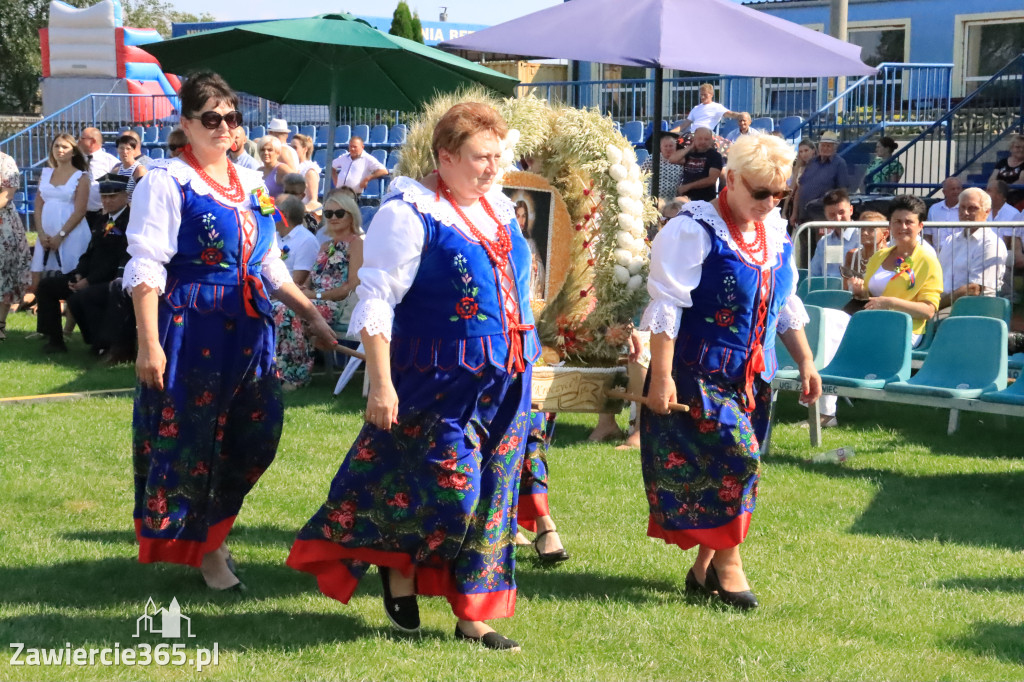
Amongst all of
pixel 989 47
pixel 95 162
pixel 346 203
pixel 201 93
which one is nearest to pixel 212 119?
pixel 201 93

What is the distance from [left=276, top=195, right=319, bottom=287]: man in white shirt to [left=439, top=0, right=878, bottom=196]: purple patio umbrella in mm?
2182

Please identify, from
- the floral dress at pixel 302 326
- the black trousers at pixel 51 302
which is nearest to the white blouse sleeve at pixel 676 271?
the floral dress at pixel 302 326

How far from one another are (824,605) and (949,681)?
0.75 metres

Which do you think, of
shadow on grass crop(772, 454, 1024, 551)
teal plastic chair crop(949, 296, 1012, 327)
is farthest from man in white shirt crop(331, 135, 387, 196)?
shadow on grass crop(772, 454, 1024, 551)

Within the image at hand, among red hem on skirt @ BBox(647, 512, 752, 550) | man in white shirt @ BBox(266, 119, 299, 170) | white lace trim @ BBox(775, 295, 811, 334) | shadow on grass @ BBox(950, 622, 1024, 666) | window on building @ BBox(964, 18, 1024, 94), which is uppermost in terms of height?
window on building @ BBox(964, 18, 1024, 94)

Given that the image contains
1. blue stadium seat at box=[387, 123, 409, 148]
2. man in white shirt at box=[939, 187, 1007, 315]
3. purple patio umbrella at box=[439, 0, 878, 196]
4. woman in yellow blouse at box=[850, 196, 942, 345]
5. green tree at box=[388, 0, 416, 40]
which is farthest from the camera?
green tree at box=[388, 0, 416, 40]

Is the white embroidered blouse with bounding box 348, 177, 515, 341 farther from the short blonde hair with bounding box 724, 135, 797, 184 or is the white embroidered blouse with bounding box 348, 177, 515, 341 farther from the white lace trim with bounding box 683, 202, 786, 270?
the short blonde hair with bounding box 724, 135, 797, 184

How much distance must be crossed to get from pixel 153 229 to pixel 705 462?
213 cm

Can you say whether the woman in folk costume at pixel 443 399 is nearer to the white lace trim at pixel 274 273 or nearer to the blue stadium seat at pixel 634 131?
the white lace trim at pixel 274 273

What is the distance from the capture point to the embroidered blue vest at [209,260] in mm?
4340

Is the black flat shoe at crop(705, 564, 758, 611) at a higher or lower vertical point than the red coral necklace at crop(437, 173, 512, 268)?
lower

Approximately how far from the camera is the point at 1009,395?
6.54 metres

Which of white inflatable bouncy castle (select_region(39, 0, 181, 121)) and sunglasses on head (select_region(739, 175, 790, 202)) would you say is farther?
white inflatable bouncy castle (select_region(39, 0, 181, 121))

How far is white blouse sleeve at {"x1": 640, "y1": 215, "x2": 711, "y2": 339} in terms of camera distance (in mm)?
4324
